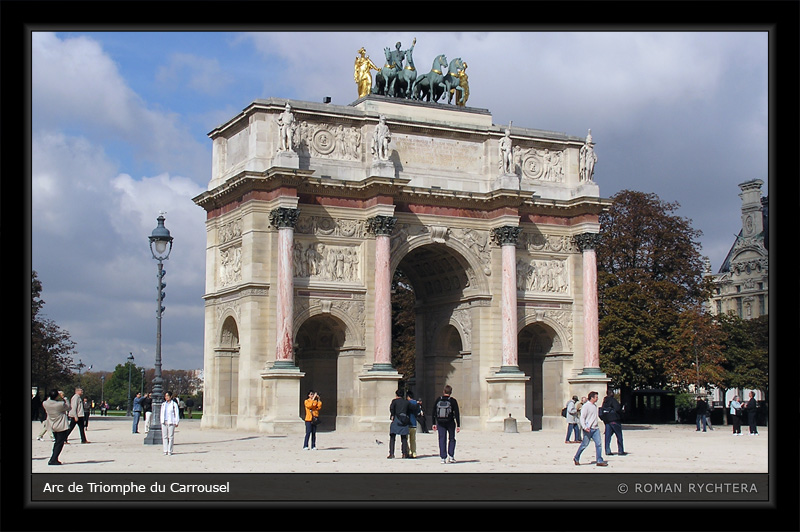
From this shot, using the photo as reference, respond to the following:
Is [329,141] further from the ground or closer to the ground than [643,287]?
further from the ground

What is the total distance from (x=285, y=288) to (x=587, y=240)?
45.6 ft

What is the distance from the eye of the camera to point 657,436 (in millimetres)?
40781

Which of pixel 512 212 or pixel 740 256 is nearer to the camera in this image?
pixel 512 212

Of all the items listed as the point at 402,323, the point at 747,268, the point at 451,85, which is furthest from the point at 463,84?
the point at 747,268

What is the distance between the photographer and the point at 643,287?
58.5 meters

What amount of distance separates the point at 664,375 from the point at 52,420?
39.2 m

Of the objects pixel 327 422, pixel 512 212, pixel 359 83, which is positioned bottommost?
pixel 327 422

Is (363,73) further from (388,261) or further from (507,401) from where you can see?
(507,401)

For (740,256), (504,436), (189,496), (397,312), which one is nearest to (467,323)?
(504,436)

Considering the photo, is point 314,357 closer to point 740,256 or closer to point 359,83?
point 359,83

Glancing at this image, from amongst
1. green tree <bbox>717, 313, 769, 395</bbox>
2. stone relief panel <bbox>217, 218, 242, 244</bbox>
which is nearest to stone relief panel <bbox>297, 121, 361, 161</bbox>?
stone relief panel <bbox>217, 218, 242, 244</bbox>

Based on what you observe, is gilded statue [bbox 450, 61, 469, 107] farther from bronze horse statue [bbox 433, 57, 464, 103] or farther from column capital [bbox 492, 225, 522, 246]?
column capital [bbox 492, 225, 522, 246]

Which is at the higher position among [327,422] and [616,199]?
[616,199]

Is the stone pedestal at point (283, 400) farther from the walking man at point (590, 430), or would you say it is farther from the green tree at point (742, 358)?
the green tree at point (742, 358)
